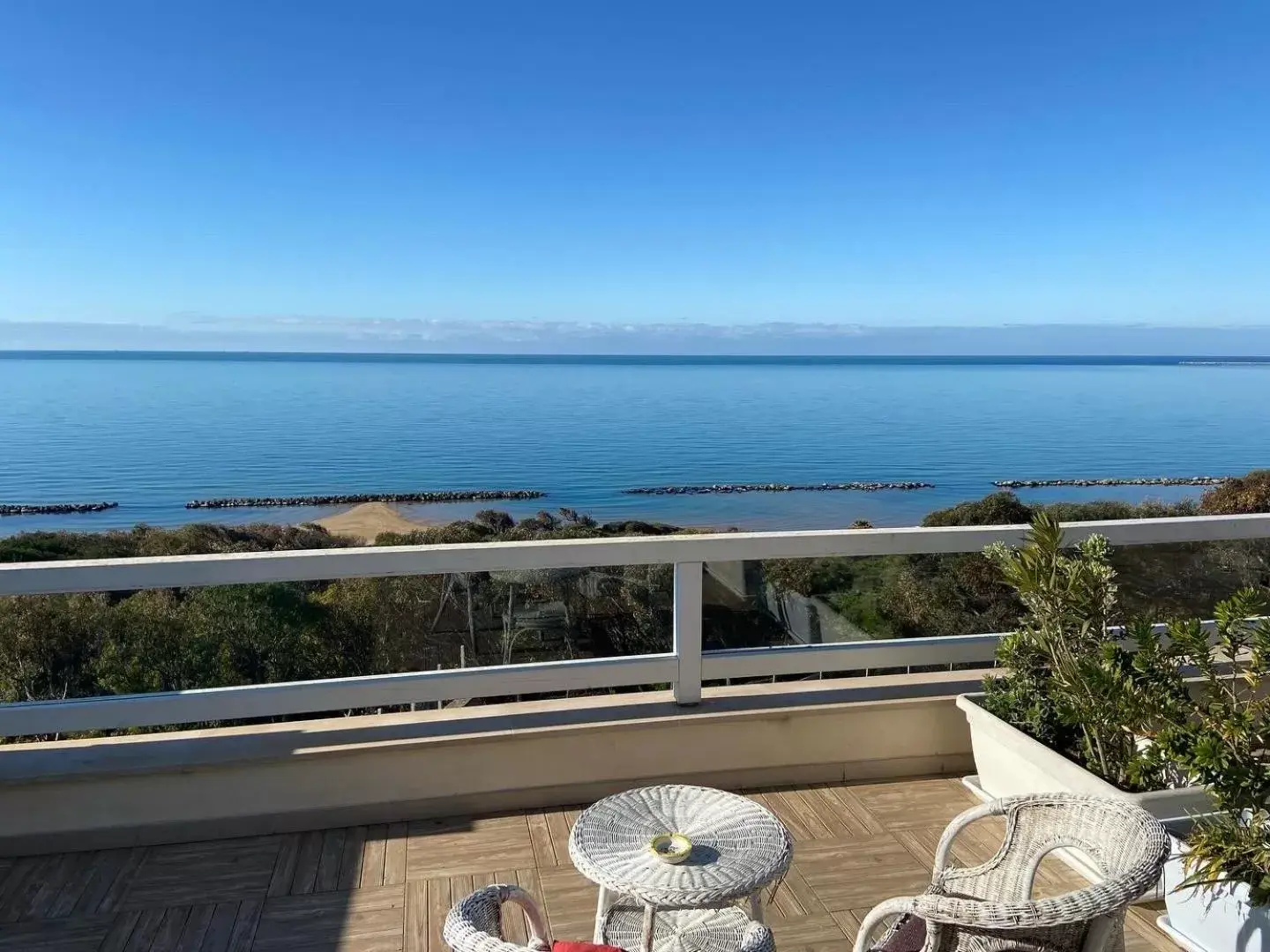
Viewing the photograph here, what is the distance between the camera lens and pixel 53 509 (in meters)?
20.8

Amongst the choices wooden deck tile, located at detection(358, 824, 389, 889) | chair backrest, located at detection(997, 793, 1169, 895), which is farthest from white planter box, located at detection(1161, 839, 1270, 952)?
wooden deck tile, located at detection(358, 824, 389, 889)

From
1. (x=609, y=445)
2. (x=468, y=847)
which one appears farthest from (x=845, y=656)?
(x=609, y=445)

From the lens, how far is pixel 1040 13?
963 cm

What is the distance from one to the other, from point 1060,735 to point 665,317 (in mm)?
32004

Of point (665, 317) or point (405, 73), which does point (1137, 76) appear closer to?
point (405, 73)

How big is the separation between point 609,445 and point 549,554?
31838mm

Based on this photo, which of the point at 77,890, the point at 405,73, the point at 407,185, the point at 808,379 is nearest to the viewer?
the point at 77,890

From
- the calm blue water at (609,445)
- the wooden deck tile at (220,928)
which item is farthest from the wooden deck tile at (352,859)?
the calm blue water at (609,445)

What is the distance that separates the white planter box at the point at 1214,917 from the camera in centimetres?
209

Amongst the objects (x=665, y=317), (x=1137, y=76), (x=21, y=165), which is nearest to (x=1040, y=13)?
(x=1137, y=76)

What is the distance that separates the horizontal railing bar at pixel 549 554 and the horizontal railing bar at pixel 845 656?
407 mm

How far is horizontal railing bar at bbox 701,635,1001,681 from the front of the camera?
345 cm

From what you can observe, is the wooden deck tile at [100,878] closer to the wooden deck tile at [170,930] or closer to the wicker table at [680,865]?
the wooden deck tile at [170,930]

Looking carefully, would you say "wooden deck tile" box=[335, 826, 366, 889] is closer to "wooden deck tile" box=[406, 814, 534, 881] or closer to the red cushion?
"wooden deck tile" box=[406, 814, 534, 881]
